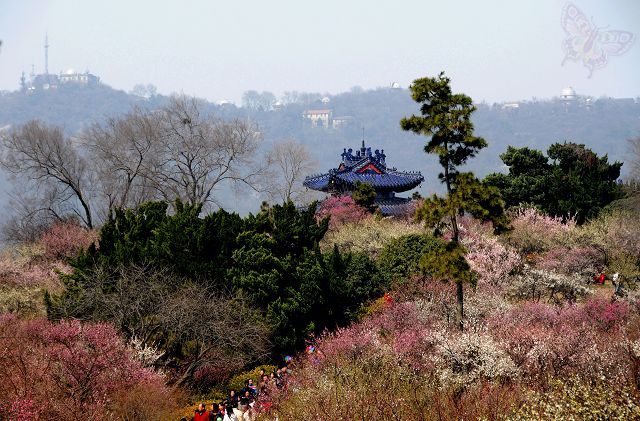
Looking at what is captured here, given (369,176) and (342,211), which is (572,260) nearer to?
(342,211)

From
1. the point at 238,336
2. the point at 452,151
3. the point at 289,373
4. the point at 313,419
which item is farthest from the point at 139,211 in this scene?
the point at 313,419

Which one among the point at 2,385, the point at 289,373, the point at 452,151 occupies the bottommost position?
the point at 289,373

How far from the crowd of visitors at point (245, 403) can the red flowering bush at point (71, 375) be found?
1.38 meters

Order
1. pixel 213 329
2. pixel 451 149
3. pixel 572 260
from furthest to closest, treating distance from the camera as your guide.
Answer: pixel 572 260 → pixel 213 329 → pixel 451 149

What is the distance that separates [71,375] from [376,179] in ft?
107

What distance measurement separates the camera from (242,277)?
32.4 m

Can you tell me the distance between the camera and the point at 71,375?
A: 76.3 feet

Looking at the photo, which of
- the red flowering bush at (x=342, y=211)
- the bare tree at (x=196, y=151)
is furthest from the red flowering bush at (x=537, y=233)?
the bare tree at (x=196, y=151)

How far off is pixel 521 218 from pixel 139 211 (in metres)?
18.6

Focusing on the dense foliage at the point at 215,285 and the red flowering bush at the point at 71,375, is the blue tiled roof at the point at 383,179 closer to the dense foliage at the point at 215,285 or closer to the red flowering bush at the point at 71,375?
the dense foliage at the point at 215,285

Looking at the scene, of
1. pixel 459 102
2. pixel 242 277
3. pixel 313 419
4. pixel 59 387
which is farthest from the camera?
pixel 242 277

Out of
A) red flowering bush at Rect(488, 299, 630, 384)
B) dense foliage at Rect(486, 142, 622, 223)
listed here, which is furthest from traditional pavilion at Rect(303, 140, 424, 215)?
red flowering bush at Rect(488, 299, 630, 384)

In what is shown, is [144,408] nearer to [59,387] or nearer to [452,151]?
[59,387]

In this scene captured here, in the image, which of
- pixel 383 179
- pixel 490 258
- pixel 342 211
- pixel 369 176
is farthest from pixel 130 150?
pixel 490 258
